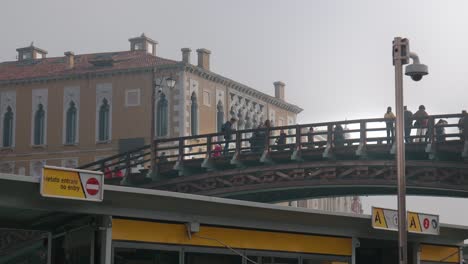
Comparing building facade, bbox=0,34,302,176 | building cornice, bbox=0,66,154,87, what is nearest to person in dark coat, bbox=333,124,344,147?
building facade, bbox=0,34,302,176

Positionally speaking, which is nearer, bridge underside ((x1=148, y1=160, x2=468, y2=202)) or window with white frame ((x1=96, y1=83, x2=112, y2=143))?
bridge underside ((x1=148, y1=160, x2=468, y2=202))

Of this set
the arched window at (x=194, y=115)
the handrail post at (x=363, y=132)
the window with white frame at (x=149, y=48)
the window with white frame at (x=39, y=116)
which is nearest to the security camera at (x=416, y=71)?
the handrail post at (x=363, y=132)

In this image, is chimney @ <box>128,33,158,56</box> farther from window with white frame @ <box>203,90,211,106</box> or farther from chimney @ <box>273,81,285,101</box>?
chimney @ <box>273,81,285,101</box>

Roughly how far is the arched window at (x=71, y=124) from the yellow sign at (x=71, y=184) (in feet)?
209

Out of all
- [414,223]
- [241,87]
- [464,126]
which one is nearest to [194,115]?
[241,87]

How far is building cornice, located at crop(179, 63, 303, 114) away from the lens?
75.8 metres

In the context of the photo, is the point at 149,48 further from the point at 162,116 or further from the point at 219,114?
the point at 162,116

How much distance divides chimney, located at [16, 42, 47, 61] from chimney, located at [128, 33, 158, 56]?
8.80 meters

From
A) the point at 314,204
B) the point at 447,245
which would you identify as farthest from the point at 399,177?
the point at 314,204

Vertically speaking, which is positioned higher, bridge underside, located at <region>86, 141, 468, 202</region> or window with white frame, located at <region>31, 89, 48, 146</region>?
window with white frame, located at <region>31, 89, 48, 146</region>

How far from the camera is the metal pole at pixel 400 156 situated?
17500 mm

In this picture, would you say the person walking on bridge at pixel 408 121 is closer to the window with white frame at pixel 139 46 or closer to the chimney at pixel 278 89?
the window with white frame at pixel 139 46

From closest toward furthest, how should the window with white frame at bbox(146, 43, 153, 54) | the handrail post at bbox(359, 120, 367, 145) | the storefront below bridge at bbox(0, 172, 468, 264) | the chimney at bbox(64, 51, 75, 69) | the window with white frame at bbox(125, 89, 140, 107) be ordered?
the storefront below bridge at bbox(0, 172, 468, 264) → the handrail post at bbox(359, 120, 367, 145) → the window with white frame at bbox(125, 89, 140, 107) → the chimney at bbox(64, 51, 75, 69) → the window with white frame at bbox(146, 43, 153, 54)

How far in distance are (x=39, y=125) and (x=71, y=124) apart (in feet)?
9.58
